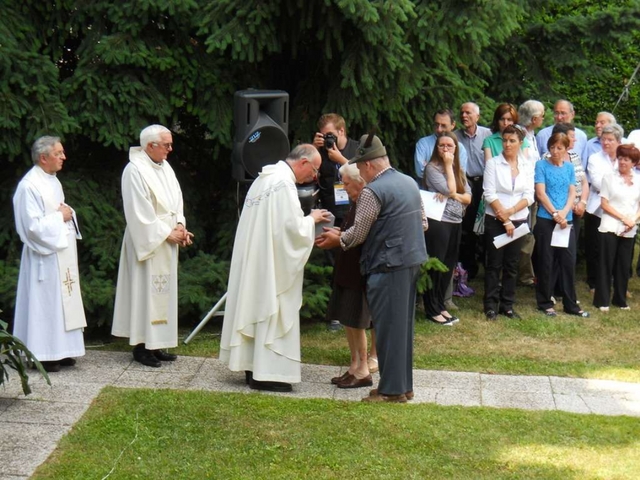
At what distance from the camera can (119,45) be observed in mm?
9898

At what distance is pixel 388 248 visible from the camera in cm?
780

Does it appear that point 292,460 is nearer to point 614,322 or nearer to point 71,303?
point 71,303

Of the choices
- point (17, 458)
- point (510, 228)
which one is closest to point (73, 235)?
point (17, 458)

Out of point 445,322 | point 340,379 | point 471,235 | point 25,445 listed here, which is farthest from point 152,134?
point 471,235

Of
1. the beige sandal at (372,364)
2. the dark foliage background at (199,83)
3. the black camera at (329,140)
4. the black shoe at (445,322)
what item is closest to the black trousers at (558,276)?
the black shoe at (445,322)

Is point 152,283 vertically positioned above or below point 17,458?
above

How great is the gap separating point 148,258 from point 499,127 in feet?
13.2

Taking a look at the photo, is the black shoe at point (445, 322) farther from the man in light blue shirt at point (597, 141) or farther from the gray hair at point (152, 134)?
the gray hair at point (152, 134)

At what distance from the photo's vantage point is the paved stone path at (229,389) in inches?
305

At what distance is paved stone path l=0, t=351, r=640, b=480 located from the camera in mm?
7734

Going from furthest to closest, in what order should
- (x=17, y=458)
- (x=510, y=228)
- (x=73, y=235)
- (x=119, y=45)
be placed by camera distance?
1. (x=510, y=228)
2. (x=119, y=45)
3. (x=73, y=235)
4. (x=17, y=458)

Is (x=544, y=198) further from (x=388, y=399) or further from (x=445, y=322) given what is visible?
(x=388, y=399)

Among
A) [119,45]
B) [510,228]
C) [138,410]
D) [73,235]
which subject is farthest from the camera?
[510,228]

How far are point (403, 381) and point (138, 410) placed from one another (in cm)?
189
